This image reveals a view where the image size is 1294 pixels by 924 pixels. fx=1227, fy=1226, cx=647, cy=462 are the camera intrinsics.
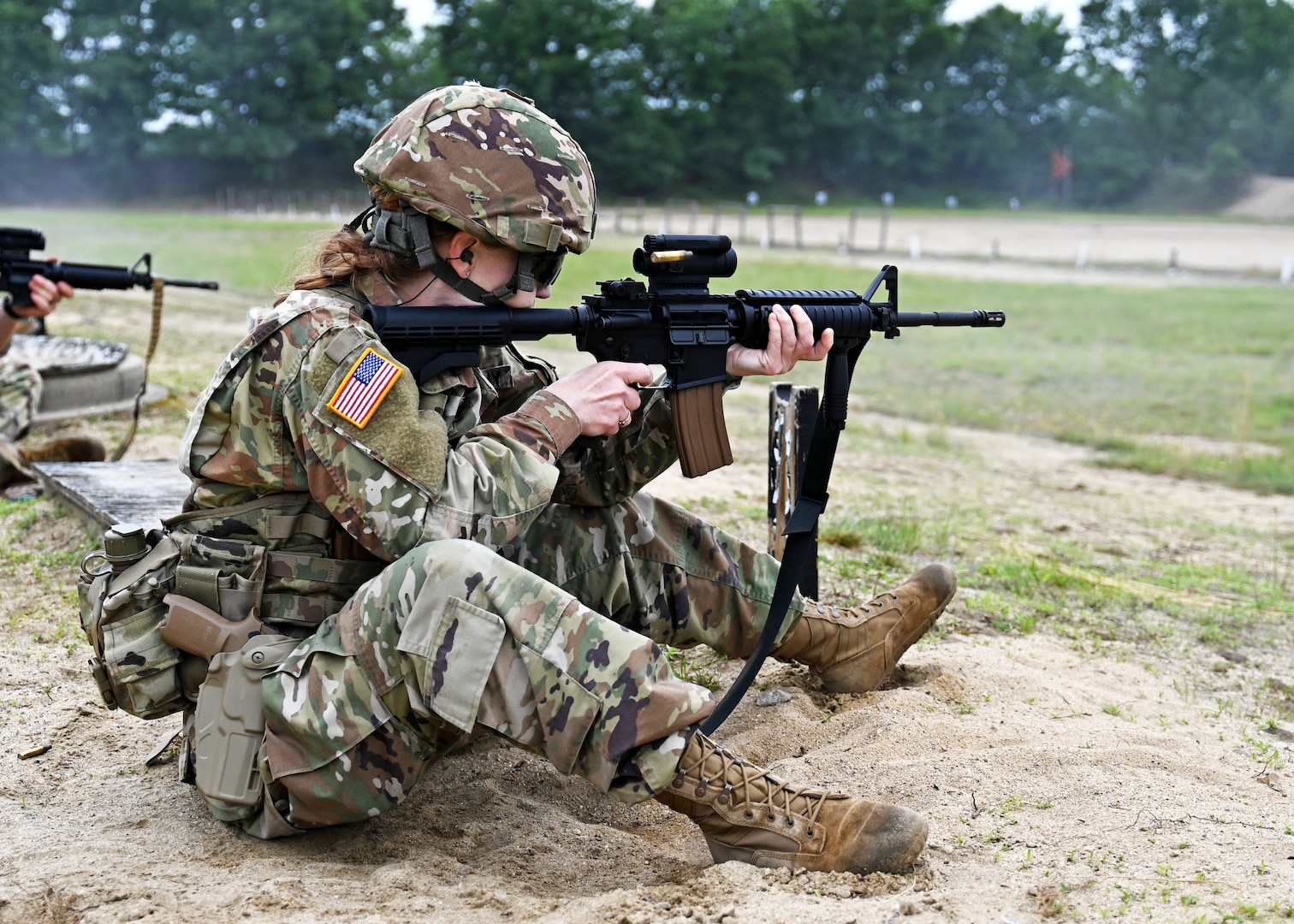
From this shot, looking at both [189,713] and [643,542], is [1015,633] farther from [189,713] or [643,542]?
[189,713]

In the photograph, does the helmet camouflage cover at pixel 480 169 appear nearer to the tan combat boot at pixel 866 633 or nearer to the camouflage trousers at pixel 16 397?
the tan combat boot at pixel 866 633

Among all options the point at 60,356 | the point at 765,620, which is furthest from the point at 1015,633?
the point at 60,356

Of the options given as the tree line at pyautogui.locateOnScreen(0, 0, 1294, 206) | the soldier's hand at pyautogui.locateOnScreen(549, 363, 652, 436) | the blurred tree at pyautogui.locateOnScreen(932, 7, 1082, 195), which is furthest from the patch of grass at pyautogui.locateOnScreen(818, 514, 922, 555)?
the blurred tree at pyautogui.locateOnScreen(932, 7, 1082, 195)

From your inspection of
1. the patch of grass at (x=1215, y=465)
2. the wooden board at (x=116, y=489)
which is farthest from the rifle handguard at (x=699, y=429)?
the patch of grass at (x=1215, y=465)

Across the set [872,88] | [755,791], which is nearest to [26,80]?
[872,88]

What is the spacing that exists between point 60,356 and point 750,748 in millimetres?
7150

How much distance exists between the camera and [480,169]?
2.93 m

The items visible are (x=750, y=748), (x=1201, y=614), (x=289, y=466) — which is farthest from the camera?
(x=1201, y=614)

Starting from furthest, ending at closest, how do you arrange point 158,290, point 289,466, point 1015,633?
point 158,290 → point 1015,633 → point 289,466

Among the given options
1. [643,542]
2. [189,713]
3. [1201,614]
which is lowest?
[1201,614]

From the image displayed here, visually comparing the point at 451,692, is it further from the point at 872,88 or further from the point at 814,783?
the point at 872,88

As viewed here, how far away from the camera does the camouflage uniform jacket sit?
2721mm

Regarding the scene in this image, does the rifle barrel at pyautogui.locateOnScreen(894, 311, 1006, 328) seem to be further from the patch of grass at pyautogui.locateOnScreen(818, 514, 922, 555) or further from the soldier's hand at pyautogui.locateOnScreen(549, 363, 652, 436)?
the patch of grass at pyautogui.locateOnScreen(818, 514, 922, 555)

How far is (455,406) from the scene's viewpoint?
3107mm
